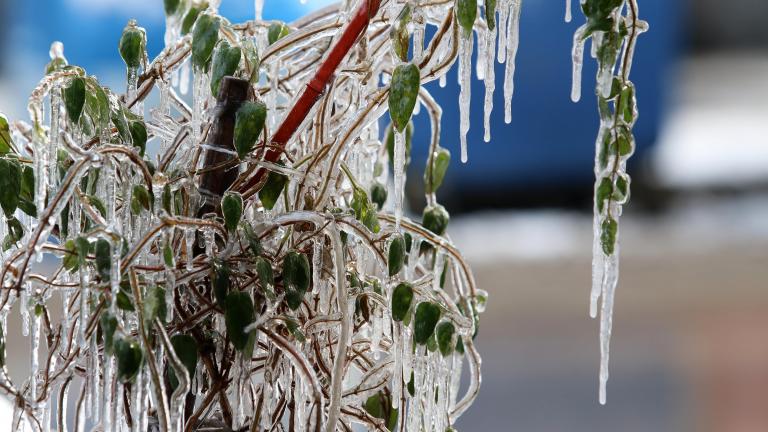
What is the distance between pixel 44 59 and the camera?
309cm

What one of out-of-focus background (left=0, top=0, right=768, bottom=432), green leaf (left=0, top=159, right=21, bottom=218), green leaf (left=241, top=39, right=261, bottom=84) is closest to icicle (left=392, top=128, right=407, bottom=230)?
green leaf (left=241, top=39, right=261, bottom=84)

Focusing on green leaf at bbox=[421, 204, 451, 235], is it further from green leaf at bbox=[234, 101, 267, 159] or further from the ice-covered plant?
green leaf at bbox=[234, 101, 267, 159]

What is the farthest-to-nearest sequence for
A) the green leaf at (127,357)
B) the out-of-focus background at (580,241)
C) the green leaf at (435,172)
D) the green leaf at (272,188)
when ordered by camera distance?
the out-of-focus background at (580,241), the green leaf at (435,172), the green leaf at (272,188), the green leaf at (127,357)

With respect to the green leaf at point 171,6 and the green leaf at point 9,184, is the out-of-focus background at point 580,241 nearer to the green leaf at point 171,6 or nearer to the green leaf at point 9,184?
the green leaf at point 171,6

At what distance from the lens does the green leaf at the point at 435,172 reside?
2.12ft

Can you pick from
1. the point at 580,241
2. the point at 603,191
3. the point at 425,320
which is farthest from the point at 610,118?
the point at 580,241

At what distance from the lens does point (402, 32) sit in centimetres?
49

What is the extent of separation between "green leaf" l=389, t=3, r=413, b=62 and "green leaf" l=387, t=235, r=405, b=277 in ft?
0.33

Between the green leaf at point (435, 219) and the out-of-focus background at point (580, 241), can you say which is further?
the out-of-focus background at point (580, 241)

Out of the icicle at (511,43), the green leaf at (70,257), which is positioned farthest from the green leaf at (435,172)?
the green leaf at (70,257)

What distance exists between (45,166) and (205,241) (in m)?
0.10

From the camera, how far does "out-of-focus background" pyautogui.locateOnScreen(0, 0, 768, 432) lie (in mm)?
3051

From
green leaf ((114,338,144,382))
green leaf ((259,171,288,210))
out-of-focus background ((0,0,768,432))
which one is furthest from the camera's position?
out-of-focus background ((0,0,768,432))

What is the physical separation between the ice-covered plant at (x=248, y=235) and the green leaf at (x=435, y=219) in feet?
0.07
